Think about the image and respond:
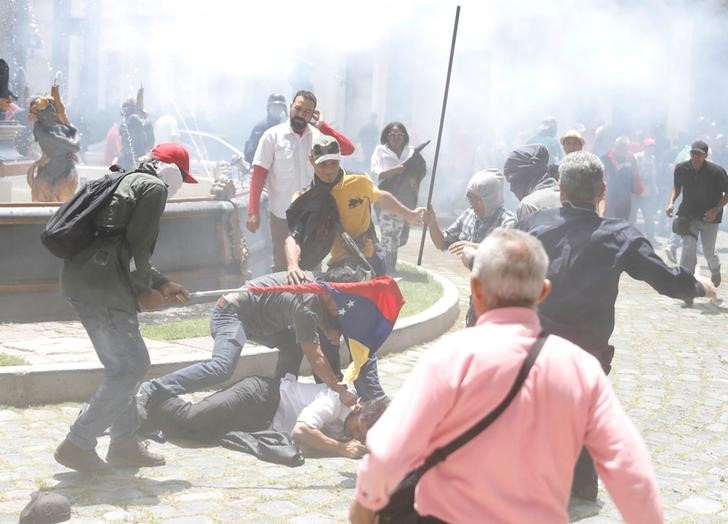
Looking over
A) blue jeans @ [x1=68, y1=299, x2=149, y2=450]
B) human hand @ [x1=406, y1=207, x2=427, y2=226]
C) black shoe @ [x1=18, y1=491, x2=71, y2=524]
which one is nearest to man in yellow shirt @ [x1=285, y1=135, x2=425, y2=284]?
human hand @ [x1=406, y1=207, x2=427, y2=226]

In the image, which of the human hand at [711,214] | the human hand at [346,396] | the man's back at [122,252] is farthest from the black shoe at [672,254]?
the man's back at [122,252]

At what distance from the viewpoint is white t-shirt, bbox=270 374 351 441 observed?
19.3ft

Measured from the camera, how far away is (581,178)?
498 cm

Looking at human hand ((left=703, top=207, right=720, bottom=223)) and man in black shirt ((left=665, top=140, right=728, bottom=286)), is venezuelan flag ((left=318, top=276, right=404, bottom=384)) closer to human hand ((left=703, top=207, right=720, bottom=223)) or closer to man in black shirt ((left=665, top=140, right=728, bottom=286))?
man in black shirt ((left=665, top=140, right=728, bottom=286))

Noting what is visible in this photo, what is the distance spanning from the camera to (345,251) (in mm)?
6434

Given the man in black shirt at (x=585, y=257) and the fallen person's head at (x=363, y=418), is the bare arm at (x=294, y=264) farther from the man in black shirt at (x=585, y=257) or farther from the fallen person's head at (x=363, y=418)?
the man in black shirt at (x=585, y=257)

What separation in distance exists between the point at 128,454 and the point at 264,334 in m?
1.19

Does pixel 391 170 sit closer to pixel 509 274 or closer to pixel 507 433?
pixel 509 274

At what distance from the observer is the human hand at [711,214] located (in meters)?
12.3

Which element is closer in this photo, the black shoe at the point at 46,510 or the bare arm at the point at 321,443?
the black shoe at the point at 46,510

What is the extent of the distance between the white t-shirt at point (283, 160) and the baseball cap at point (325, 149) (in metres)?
1.70

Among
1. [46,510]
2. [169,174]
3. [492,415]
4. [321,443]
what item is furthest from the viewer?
[321,443]

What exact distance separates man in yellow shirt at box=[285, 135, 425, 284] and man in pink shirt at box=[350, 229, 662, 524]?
3.66 m

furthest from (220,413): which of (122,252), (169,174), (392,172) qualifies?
(392,172)
